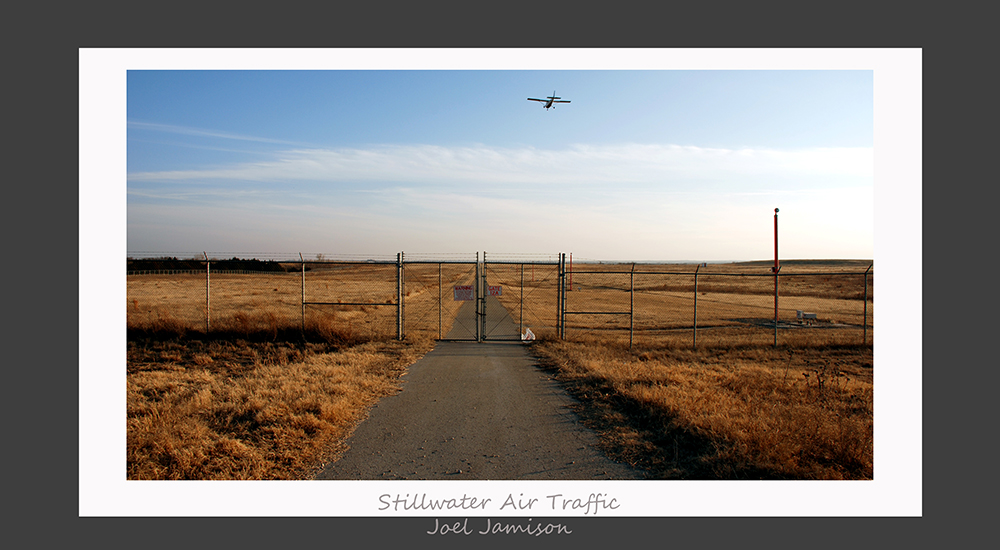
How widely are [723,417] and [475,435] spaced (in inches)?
124

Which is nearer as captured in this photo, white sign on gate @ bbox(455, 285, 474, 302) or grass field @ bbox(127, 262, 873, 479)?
grass field @ bbox(127, 262, 873, 479)

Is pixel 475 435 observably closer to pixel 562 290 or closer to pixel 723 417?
pixel 723 417

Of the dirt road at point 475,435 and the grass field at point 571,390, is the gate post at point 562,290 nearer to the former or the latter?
the grass field at point 571,390

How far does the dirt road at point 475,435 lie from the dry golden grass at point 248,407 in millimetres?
446

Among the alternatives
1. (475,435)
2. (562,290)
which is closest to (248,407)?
(475,435)

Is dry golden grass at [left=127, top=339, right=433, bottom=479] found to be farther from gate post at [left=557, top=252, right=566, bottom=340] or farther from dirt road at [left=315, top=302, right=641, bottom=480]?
gate post at [left=557, top=252, right=566, bottom=340]

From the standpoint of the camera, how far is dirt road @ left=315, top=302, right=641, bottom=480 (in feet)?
15.9

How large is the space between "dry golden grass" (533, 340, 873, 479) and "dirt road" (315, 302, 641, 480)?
465 millimetres

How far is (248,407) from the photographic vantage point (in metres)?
6.54

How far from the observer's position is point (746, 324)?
20.8 m

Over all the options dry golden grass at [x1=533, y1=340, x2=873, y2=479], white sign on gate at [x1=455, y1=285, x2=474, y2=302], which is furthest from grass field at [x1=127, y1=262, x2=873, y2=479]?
white sign on gate at [x1=455, y1=285, x2=474, y2=302]

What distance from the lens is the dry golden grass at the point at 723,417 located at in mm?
4875

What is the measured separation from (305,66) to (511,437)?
4.78 metres

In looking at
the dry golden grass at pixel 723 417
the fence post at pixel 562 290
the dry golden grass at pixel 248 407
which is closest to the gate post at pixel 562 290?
the fence post at pixel 562 290
